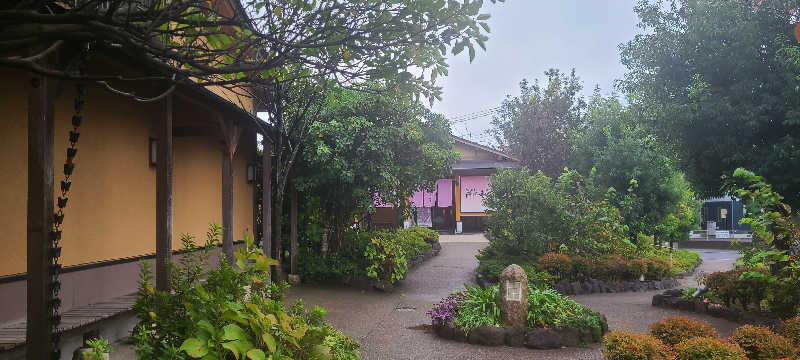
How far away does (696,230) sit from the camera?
34219 mm

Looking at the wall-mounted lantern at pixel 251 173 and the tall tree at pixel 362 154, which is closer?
the tall tree at pixel 362 154

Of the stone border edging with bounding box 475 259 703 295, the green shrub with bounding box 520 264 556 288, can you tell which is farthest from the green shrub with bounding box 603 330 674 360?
the stone border edging with bounding box 475 259 703 295

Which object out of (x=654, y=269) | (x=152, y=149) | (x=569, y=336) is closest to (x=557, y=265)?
(x=654, y=269)

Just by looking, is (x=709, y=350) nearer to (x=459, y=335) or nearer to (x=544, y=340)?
(x=544, y=340)

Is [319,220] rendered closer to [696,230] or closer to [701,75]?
[701,75]

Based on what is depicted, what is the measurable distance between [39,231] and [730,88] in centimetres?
994

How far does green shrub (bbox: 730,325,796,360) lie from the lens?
496 centimetres

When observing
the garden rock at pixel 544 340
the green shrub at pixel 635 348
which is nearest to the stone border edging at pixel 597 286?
the garden rock at pixel 544 340

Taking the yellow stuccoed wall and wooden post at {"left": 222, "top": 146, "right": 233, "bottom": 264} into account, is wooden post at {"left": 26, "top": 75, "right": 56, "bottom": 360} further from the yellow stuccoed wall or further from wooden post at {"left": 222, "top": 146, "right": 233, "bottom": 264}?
wooden post at {"left": 222, "top": 146, "right": 233, "bottom": 264}

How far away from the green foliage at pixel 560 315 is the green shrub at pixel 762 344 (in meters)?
2.37

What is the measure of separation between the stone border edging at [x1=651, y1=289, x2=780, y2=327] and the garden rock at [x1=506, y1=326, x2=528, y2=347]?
132 inches

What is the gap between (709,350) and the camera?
4723 mm

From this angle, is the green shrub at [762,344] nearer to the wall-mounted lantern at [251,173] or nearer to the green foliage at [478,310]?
the green foliage at [478,310]

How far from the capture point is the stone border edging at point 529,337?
7.27 m
